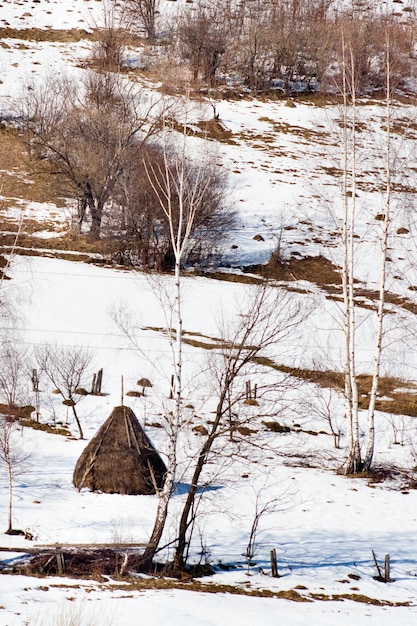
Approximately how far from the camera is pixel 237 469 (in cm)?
2320

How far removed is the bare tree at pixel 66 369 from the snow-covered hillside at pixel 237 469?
56 cm

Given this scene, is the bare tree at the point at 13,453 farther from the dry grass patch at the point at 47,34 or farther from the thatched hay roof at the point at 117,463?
the dry grass patch at the point at 47,34

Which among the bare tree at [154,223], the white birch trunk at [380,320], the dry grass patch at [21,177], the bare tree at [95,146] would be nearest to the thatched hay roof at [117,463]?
the white birch trunk at [380,320]

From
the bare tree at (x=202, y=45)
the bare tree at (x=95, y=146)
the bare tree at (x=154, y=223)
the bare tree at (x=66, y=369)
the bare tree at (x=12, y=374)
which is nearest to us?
the bare tree at (x=12, y=374)

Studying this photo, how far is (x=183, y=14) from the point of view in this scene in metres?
83.9

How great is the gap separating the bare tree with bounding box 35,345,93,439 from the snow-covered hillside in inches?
22.2

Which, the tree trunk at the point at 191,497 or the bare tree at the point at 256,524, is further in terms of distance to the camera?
the bare tree at the point at 256,524

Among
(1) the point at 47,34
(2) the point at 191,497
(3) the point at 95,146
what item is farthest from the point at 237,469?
(1) the point at 47,34

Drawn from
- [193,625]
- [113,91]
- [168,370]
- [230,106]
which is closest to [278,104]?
[230,106]

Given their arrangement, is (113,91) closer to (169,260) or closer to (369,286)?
(169,260)

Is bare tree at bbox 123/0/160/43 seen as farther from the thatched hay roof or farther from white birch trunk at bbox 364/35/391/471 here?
the thatched hay roof

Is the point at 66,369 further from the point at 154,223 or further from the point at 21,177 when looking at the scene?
the point at 21,177

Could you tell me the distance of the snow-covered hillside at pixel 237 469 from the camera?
13531 millimetres

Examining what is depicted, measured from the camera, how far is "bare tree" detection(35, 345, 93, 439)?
25797mm
